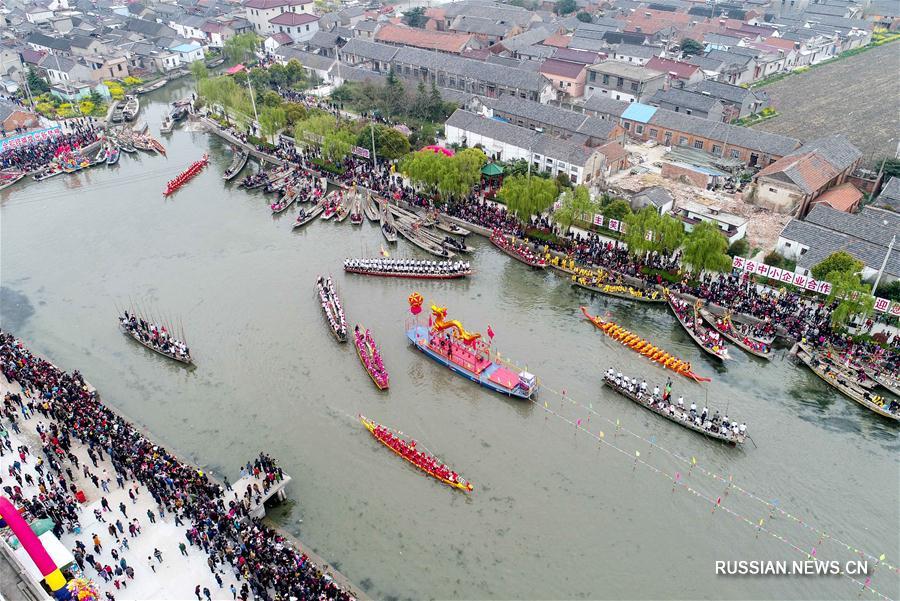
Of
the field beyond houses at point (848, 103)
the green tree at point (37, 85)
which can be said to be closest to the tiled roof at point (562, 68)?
the field beyond houses at point (848, 103)

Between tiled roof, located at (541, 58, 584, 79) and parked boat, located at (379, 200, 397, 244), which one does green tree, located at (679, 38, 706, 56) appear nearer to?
tiled roof, located at (541, 58, 584, 79)

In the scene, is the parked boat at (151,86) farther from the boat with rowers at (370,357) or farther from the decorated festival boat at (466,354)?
the decorated festival boat at (466,354)

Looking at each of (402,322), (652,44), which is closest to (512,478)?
(402,322)

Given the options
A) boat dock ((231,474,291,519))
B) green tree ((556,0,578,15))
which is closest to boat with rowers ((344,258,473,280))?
boat dock ((231,474,291,519))

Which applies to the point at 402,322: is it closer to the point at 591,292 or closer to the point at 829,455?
the point at 591,292

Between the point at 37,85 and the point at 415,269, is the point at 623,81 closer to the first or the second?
the point at 415,269

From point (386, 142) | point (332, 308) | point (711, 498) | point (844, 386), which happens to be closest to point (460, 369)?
point (332, 308)
